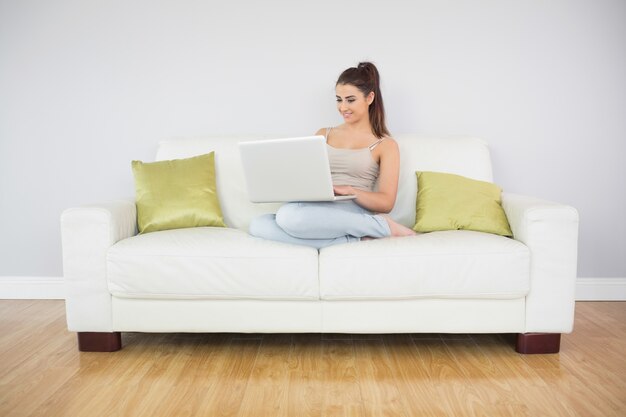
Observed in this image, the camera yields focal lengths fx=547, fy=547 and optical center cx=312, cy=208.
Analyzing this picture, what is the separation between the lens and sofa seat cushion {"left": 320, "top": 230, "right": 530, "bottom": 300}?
2174 mm

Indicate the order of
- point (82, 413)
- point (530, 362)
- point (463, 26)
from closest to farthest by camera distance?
point (82, 413), point (530, 362), point (463, 26)

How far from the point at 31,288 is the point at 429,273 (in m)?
2.42

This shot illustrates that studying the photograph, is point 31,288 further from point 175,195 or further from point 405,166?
point 405,166

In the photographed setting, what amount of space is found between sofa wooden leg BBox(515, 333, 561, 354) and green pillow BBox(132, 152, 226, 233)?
1469 mm

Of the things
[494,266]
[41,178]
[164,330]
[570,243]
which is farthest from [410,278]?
[41,178]

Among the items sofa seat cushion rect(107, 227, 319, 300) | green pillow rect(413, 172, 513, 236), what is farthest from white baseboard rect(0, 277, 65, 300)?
green pillow rect(413, 172, 513, 236)

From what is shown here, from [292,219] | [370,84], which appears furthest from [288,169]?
[370,84]

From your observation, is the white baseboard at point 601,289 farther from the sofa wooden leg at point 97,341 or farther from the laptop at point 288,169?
the sofa wooden leg at point 97,341

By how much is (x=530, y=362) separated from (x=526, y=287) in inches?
11.6

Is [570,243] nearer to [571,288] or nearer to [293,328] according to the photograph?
[571,288]

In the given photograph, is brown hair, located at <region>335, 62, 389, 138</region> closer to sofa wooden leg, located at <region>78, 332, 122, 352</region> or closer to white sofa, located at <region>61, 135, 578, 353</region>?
white sofa, located at <region>61, 135, 578, 353</region>

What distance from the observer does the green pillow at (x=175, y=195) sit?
2.61 meters

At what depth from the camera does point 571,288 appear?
222cm

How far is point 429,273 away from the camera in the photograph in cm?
217
